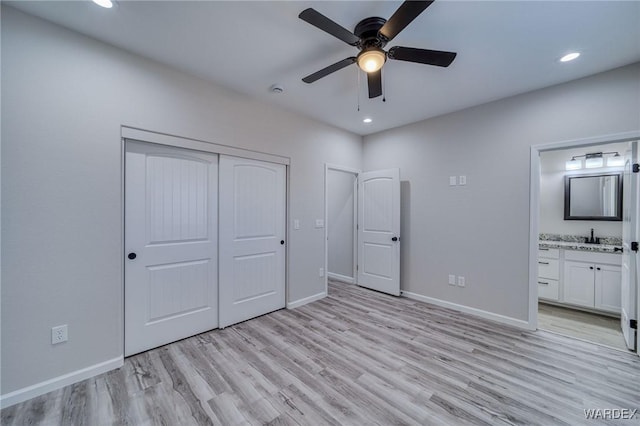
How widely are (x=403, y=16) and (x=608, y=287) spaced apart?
4178 millimetres

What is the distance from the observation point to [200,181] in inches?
107

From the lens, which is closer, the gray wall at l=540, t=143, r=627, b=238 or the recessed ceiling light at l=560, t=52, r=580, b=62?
the recessed ceiling light at l=560, t=52, r=580, b=62

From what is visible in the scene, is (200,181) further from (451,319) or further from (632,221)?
(632,221)

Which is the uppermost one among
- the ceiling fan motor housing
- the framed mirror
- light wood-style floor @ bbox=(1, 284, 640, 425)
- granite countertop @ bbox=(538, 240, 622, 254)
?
the ceiling fan motor housing

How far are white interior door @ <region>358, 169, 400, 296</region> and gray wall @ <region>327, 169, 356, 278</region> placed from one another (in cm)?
33

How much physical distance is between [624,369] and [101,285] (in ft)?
14.8

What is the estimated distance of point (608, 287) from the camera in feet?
10.5

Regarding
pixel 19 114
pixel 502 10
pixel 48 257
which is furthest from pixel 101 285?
pixel 502 10

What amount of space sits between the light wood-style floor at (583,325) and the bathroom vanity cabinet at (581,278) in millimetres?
128

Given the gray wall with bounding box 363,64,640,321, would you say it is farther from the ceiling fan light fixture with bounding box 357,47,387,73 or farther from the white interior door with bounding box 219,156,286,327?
the ceiling fan light fixture with bounding box 357,47,387,73

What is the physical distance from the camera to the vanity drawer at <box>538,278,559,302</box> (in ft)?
11.8
